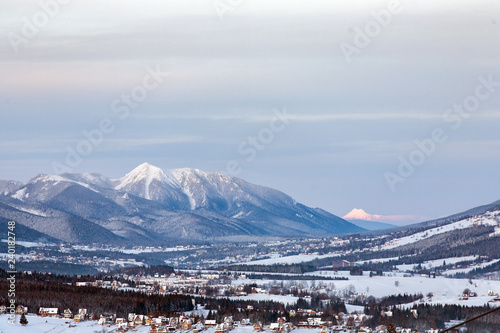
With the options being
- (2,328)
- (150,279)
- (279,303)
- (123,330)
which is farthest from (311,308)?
(150,279)

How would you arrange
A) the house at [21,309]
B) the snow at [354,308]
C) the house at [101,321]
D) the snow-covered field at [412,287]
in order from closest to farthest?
the house at [101,321] → the house at [21,309] → the snow at [354,308] → the snow-covered field at [412,287]

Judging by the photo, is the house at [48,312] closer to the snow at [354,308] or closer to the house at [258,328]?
the house at [258,328]

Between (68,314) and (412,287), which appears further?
(412,287)

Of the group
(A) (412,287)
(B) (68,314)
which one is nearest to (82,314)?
(B) (68,314)

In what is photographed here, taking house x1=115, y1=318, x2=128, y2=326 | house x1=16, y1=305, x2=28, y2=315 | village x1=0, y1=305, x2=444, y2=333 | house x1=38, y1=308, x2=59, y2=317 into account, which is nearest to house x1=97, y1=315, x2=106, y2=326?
village x1=0, y1=305, x2=444, y2=333

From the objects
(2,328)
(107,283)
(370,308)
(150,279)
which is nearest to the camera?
(2,328)

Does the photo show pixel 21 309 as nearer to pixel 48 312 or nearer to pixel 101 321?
pixel 48 312

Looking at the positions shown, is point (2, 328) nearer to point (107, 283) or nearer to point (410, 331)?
point (410, 331)

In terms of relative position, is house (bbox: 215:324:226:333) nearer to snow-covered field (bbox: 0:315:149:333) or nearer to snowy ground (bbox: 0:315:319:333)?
snowy ground (bbox: 0:315:319:333)

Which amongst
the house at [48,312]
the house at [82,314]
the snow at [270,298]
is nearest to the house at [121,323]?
the house at [82,314]
